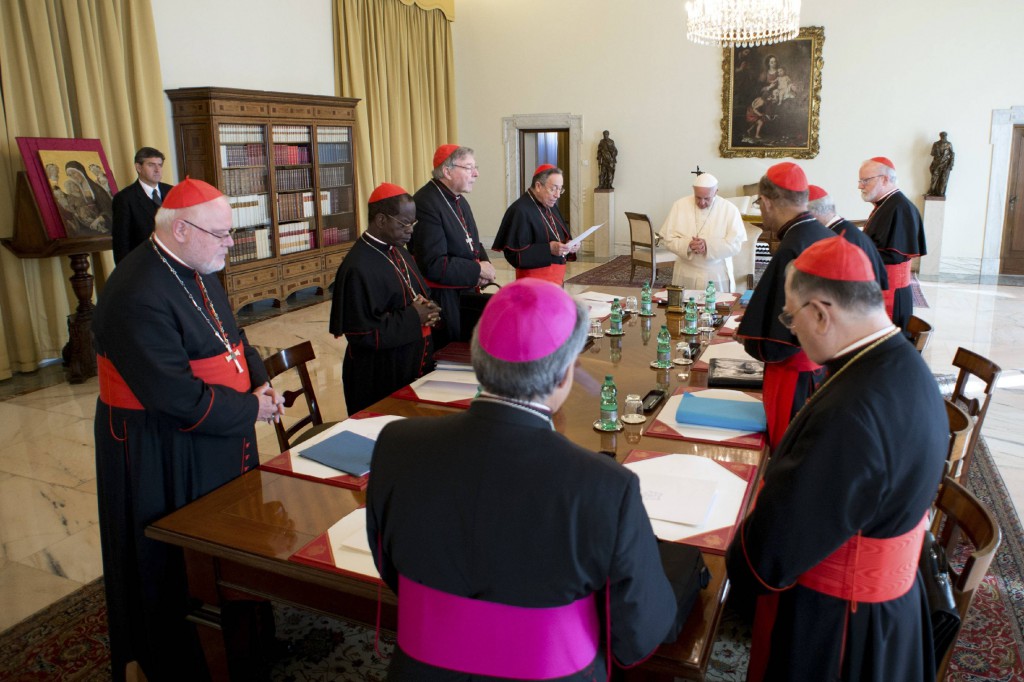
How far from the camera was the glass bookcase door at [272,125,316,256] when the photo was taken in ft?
27.7

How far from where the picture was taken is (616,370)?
3348 mm

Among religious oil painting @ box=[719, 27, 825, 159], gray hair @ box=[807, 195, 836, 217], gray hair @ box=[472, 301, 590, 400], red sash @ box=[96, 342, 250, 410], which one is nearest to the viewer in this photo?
gray hair @ box=[472, 301, 590, 400]

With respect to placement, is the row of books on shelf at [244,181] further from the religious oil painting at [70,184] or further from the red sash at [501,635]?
the red sash at [501,635]

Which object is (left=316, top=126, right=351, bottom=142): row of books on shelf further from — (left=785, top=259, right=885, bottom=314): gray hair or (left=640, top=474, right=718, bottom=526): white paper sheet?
(left=785, top=259, right=885, bottom=314): gray hair

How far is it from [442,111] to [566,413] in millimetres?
10091

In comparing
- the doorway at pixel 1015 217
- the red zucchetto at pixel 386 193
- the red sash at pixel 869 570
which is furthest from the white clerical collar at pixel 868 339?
the doorway at pixel 1015 217

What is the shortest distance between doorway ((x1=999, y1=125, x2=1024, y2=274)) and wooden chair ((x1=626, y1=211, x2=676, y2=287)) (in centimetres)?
434

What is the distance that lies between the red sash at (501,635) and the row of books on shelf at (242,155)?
23.5 ft

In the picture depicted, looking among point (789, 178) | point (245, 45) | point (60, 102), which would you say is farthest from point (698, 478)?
point (245, 45)

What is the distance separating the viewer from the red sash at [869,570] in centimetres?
166

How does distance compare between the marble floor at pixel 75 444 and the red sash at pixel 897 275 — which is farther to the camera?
the red sash at pixel 897 275

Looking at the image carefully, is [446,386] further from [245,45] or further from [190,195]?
[245,45]

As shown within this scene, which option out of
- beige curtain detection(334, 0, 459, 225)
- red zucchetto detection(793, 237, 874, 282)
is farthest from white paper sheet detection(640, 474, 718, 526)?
beige curtain detection(334, 0, 459, 225)

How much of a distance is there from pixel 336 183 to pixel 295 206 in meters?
0.84
